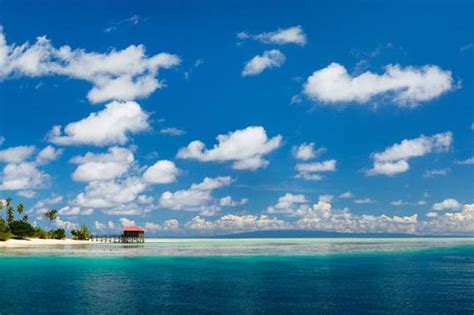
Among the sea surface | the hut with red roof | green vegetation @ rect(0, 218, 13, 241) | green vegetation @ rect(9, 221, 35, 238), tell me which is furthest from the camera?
the hut with red roof

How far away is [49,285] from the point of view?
1620 inches

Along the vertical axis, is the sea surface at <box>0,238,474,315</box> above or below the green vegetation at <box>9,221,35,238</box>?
below

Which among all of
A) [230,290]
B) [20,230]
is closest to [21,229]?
[20,230]

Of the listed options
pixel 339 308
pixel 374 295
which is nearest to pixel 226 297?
pixel 339 308

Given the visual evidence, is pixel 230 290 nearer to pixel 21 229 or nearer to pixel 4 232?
pixel 4 232

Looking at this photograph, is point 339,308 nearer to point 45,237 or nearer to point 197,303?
point 197,303

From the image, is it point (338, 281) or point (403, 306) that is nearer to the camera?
point (403, 306)

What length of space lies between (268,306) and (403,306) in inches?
388

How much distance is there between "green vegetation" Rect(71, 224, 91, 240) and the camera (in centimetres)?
14612

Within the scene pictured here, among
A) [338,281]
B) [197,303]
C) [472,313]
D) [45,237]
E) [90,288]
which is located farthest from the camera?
[45,237]

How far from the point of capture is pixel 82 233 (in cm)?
14662

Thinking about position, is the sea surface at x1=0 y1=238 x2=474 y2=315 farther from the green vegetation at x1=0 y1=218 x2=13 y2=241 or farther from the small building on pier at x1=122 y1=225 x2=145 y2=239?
the small building on pier at x1=122 y1=225 x2=145 y2=239

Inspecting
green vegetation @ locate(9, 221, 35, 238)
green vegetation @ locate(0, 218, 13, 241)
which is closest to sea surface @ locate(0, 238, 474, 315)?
green vegetation @ locate(0, 218, 13, 241)

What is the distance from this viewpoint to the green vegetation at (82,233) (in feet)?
479
